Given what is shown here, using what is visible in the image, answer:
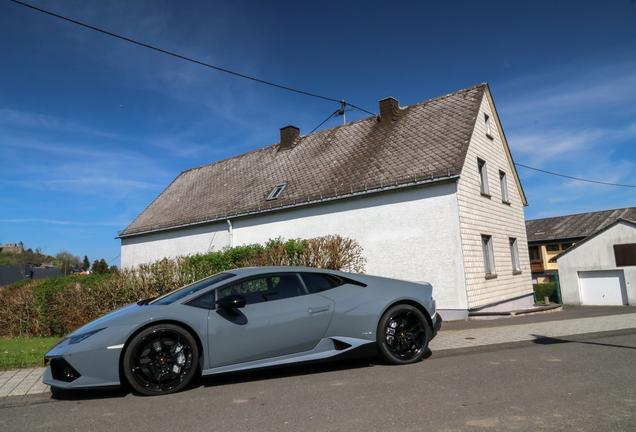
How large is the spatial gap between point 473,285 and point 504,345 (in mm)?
6120

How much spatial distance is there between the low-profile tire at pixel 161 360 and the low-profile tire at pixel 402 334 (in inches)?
88.5

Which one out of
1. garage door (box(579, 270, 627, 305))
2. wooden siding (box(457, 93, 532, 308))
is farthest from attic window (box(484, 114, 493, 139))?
garage door (box(579, 270, 627, 305))

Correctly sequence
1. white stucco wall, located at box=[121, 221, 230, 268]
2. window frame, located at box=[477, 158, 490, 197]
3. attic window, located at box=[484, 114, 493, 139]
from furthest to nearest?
white stucco wall, located at box=[121, 221, 230, 268] < attic window, located at box=[484, 114, 493, 139] < window frame, located at box=[477, 158, 490, 197]

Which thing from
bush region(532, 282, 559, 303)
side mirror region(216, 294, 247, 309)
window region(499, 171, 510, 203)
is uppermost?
window region(499, 171, 510, 203)

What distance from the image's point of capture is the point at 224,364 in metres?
4.77

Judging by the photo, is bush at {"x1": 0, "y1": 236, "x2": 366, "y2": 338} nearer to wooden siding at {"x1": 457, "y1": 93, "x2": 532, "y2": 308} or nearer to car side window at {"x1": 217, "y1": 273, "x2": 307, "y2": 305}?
wooden siding at {"x1": 457, "y1": 93, "x2": 532, "y2": 308}

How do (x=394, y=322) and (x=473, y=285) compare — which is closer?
(x=394, y=322)

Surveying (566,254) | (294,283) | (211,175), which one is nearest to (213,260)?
(294,283)

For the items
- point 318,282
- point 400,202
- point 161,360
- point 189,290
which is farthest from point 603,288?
point 161,360

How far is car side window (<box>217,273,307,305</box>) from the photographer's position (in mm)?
5141

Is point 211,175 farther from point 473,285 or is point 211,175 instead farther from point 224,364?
point 224,364

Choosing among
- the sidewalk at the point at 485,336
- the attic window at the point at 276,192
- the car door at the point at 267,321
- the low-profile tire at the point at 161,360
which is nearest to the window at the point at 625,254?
the sidewalk at the point at 485,336

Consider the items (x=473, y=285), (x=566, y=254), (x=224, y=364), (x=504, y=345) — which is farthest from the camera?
(x=566, y=254)

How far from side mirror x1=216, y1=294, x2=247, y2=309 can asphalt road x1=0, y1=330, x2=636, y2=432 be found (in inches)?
34.6
